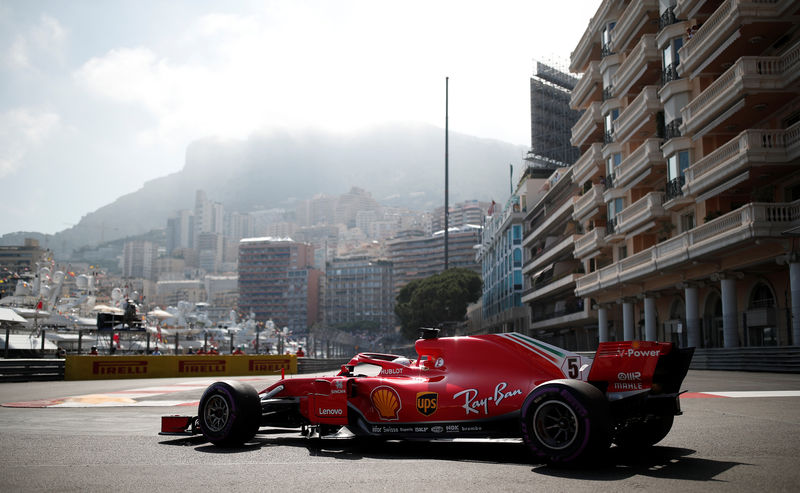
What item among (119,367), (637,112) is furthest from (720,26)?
(119,367)

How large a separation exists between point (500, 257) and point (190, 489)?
9316 cm

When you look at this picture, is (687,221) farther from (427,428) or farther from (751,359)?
(427,428)

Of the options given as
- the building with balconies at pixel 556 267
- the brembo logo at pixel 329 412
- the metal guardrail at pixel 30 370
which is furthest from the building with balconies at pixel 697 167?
the metal guardrail at pixel 30 370

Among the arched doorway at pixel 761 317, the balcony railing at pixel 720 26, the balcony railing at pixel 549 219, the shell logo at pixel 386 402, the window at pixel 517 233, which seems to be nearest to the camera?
the shell logo at pixel 386 402

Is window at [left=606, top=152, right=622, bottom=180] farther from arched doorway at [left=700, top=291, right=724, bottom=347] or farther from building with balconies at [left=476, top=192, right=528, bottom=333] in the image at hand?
building with balconies at [left=476, top=192, right=528, bottom=333]

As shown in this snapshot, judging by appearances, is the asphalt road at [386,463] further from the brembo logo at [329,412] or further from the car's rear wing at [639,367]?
the car's rear wing at [639,367]

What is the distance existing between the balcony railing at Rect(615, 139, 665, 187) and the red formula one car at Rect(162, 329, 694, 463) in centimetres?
3278

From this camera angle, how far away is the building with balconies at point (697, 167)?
2848 centimetres

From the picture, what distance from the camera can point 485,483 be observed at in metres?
6.23

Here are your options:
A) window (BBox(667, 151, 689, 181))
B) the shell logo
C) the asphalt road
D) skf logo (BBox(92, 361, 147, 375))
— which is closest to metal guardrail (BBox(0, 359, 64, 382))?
skf logo (BBox(92, 361, 147, 375))

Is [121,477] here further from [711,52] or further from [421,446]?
[711,52]

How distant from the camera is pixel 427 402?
8.26m

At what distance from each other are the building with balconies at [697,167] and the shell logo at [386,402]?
22002mm

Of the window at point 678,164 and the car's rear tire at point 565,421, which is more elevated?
the window at point 678,164
